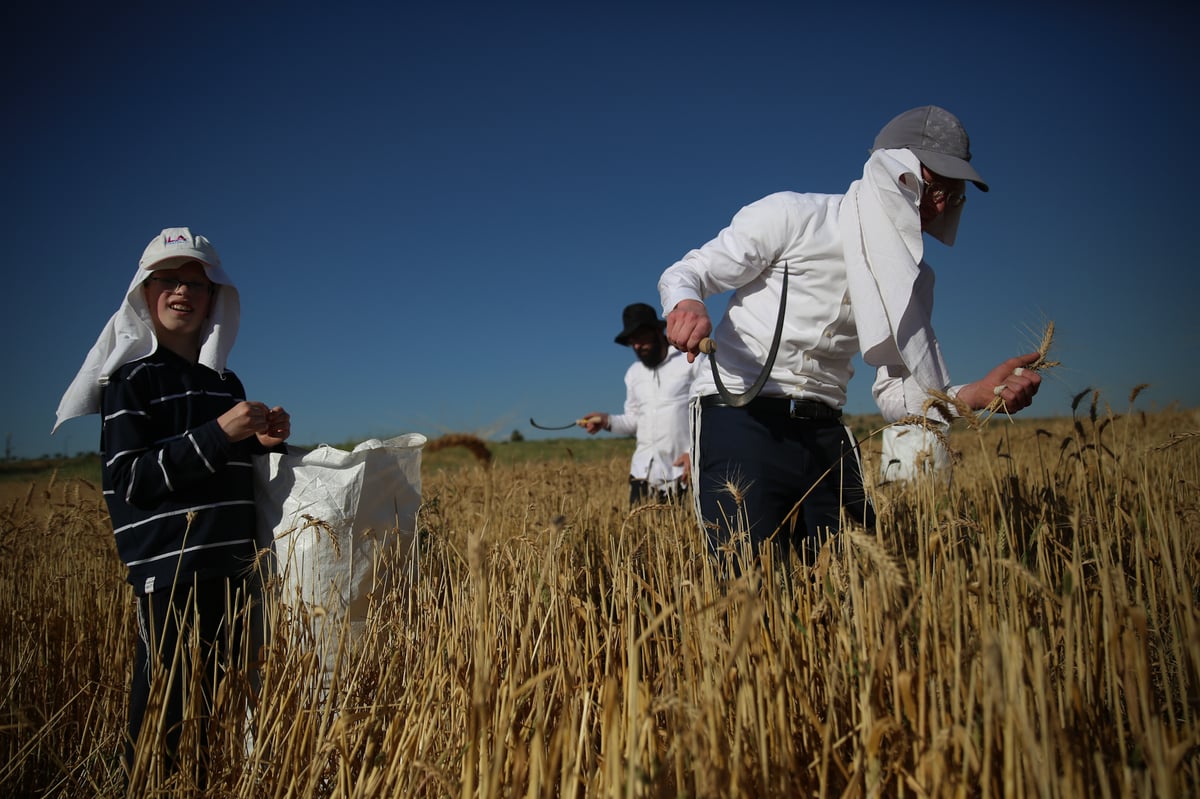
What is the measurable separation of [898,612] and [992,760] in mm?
323

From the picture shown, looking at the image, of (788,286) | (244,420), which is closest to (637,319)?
(788,286)

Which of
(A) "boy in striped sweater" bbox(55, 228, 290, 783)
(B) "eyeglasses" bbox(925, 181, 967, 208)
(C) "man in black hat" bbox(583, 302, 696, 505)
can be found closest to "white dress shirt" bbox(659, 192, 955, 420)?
(B) "eyeglasses" bbox(925, 181, 967, 208)

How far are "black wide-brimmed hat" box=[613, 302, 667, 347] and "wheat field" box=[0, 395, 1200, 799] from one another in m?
2.62

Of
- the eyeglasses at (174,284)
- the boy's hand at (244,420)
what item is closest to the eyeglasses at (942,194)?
the boy's hand at (244,420)

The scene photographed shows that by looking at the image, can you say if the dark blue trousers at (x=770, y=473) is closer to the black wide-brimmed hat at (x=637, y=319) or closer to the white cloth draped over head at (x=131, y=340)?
the white cloth draped over head at (x=131, y=340)

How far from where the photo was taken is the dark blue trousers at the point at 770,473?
2.20 m

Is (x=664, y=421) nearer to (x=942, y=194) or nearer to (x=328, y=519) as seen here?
(x=942, y=194)

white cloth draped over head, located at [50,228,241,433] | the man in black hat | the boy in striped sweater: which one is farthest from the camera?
the man in black hat

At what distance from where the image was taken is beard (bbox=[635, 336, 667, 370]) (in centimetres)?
521

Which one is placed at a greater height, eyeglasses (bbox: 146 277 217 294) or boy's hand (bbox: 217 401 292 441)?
eyeglasses (bbox: 146 277 217 294)

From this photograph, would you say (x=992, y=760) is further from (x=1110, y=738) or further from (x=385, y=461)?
(x=385, y=461)

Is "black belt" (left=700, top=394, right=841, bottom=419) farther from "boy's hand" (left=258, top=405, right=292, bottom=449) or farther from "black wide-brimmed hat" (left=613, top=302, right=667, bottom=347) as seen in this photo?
"black wide-brimmed hat" (left=613, top=302, right=667, bottom=347)

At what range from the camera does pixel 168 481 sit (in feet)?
6.44

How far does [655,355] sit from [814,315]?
2962 millimetres
